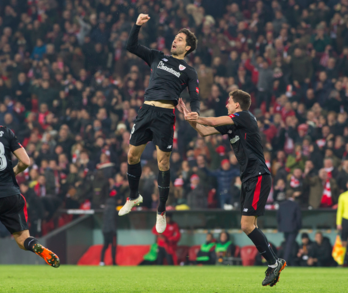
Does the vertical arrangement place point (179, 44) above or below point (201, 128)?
above

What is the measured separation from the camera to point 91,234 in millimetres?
17000

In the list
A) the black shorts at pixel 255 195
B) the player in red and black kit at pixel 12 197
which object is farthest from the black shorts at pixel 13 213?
the black shorts at pixel 255 195

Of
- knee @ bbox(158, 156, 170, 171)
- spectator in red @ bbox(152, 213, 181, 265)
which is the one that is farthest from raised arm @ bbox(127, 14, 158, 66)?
spectator in red @ bbox(152, 213, 181, 265)

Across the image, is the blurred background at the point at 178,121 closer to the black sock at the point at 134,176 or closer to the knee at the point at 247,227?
the black sock at the point at 134,176

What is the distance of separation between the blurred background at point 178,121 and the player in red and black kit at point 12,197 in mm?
8340

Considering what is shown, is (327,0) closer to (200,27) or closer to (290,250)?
(200,27)

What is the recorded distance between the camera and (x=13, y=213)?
7.72 m

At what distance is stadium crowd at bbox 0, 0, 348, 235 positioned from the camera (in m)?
16.0

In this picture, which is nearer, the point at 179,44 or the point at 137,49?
the point at 179,44

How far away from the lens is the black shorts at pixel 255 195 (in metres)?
7.68

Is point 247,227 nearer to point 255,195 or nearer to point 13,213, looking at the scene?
point 255,195

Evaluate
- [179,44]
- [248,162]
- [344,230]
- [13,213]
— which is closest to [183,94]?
[344,230]

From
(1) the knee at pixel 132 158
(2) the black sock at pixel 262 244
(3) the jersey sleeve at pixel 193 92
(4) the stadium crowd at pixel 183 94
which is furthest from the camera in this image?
(4) the stadium crowd at pixel 183 94

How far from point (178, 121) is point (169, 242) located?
4.06 m
